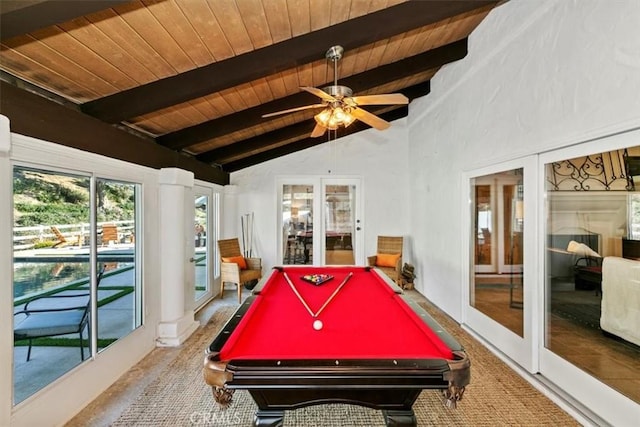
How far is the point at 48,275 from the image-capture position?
2213 millimetres

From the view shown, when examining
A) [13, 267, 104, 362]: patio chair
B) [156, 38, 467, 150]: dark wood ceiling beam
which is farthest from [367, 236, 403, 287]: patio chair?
[13, 267, 104, 362]: patio chair

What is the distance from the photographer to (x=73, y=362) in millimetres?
2393

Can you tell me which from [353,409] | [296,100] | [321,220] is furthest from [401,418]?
[321,220]

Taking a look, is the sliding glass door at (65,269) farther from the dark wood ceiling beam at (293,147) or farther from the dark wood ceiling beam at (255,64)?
the dark wood ceiling beam at (293,147)

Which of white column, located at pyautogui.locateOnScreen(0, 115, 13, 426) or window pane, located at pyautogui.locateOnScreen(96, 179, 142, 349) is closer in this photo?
white column, located at pyautogui.locateOnScreen(0, 115, 13, 426)

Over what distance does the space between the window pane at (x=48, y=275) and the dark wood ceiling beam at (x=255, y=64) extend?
0.69 metres

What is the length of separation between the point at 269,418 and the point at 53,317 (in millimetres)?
1885

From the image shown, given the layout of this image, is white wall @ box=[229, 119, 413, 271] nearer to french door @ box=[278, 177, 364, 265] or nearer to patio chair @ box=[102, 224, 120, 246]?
french door @ box=[278, 177, 364, 265]

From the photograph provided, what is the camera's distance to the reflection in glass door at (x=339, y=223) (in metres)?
6.43

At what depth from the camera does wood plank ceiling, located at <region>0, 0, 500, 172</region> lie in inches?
67.6

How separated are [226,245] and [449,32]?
176 inches

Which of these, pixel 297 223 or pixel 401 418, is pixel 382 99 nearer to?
pixel 401 418

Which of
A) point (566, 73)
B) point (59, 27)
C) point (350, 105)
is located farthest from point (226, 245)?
point (566, 73)

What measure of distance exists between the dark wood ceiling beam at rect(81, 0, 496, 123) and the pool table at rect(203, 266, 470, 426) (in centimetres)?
177
